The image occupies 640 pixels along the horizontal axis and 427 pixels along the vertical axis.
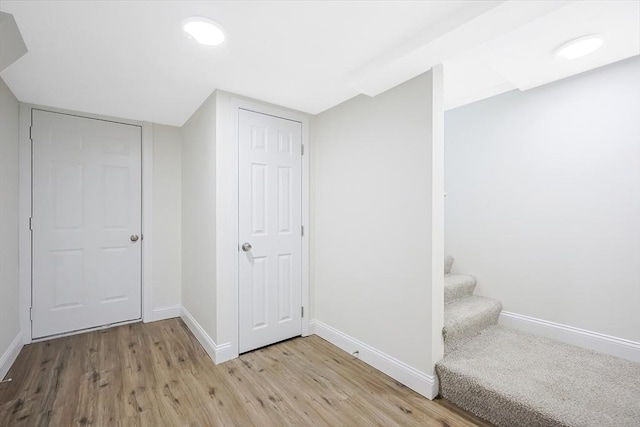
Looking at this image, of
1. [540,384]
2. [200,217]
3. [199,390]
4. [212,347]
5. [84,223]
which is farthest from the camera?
[84,223]

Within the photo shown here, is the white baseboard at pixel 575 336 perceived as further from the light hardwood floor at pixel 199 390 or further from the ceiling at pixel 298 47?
the ceiling at pixel 298 47

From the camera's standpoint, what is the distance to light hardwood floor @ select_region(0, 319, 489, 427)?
1678mm

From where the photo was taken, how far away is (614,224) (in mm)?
2082

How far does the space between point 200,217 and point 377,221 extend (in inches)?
66.5

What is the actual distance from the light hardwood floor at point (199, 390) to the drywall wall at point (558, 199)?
140 centimetres

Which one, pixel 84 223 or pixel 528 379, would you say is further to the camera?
pixel 84 223

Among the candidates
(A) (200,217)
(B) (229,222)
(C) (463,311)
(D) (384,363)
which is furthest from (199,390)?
(C) (463,311)

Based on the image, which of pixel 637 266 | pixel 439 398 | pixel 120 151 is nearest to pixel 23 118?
pixel 120 151

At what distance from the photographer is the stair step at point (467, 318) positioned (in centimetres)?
204

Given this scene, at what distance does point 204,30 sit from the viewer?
1551 mm

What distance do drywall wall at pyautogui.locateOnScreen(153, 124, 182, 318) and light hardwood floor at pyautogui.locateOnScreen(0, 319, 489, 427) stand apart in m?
0.70

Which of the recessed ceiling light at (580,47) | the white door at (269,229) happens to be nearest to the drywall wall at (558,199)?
the recessed ceiling light at (580,47)

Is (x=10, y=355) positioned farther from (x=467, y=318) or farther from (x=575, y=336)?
(x=575, y=336)

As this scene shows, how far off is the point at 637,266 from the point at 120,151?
Answer: 471 centimetres
